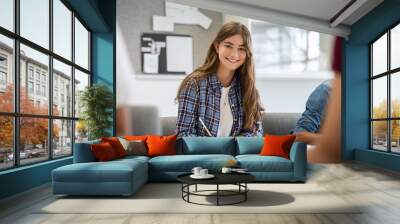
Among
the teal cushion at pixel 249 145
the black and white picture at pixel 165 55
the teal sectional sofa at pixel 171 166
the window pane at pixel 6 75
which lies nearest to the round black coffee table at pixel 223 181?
the teal sectional sofa at pixel 171 166

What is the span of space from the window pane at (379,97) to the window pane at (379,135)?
0.18 metres

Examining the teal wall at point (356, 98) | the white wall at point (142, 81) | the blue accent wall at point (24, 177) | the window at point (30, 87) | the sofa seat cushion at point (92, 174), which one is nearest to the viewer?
the blue accent wall at point (24, 177)

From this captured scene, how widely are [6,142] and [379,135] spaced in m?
7.20

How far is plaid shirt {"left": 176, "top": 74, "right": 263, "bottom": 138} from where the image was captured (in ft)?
24.8

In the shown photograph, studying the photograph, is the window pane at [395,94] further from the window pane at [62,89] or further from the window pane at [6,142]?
the window pane at [6,142]

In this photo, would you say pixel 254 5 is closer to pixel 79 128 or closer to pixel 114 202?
pixel 79 128

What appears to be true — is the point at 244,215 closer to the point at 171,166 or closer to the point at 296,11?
the point at 171,166

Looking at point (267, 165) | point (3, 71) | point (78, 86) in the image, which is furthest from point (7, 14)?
point (267, 165)

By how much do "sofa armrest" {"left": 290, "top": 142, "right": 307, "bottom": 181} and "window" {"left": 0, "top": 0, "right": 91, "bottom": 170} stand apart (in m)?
3.82

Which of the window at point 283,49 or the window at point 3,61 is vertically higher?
the window at point 283,49

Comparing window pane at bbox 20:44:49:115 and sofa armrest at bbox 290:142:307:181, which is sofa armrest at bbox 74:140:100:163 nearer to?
window pane at bbox 20:44:49:115

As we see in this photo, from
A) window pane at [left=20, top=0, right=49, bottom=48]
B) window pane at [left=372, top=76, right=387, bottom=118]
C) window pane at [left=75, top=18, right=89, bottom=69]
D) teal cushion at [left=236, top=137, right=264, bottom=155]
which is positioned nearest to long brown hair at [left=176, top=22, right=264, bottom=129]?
teal cushion at [left=236, top=137, right=264, bottom=155]

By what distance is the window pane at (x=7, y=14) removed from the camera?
4462mm

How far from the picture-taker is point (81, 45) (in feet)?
24.7
